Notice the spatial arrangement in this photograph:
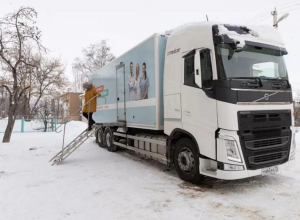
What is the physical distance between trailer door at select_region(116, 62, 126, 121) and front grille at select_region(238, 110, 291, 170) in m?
4.34

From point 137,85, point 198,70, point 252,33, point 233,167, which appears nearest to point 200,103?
point 198,70

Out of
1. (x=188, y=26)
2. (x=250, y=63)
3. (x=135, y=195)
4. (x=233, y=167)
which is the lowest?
(x=135, y=195)

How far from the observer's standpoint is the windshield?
13.6ft

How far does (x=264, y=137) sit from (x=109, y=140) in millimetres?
6225

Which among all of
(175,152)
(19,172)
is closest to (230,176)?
(175,152)

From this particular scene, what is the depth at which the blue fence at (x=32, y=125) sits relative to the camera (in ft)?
59.0

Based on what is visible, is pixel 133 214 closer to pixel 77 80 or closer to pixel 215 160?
pixel 215 160

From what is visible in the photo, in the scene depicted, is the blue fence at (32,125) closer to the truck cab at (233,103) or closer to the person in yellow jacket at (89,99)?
the person in yellow jacket at (89,99)

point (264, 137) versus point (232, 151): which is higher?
point (264, 137)

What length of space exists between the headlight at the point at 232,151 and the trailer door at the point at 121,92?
4207 millimetres

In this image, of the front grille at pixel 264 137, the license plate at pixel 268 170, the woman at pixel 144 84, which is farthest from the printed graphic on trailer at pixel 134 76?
the license plate at pixel 268 170

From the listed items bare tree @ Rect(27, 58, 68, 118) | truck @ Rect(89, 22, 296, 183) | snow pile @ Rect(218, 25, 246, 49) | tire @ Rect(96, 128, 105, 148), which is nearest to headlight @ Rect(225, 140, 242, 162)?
truck @ Rect(89, 22, 296, 183)

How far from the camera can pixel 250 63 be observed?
14.2ft

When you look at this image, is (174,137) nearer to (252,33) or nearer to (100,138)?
(252,33)
